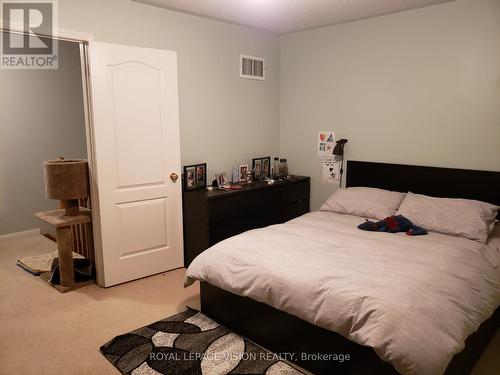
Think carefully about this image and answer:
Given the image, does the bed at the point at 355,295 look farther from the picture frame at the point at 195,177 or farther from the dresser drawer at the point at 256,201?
the picture frame at the point at 195,177

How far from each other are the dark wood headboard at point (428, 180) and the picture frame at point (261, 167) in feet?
3.06

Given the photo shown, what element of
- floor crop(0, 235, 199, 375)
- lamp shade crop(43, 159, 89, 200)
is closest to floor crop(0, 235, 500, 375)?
floor crop(0, 235, 199, 375)

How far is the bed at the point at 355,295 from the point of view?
175 cm

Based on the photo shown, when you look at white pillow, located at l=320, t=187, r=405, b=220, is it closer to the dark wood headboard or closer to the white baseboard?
the dark wood headboard

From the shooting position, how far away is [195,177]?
3740 millimetres

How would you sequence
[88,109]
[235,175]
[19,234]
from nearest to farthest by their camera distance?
[88,109]
[235,175]
[19,234]

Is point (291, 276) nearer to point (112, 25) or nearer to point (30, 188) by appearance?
point (112, 25)

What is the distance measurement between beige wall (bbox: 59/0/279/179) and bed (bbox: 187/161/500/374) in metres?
1.39

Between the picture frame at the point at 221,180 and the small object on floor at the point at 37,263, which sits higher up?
the picture frame at the point at 221,180

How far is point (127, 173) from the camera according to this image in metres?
3.28

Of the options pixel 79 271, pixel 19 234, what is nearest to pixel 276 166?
pixel 79 271

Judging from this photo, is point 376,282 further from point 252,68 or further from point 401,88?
point 252,68

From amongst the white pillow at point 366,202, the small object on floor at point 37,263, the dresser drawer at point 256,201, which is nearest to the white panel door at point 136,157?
the dresser drawer at point 256,201

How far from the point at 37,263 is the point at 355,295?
126 inches
